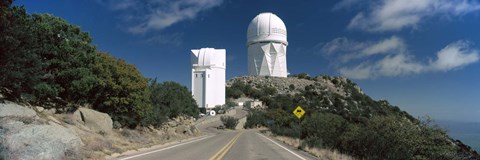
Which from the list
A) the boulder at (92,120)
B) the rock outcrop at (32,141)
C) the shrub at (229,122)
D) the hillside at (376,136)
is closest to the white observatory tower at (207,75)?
the hillside at (376,136)

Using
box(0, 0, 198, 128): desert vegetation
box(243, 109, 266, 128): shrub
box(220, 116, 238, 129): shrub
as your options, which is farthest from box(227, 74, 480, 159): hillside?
box(0, 0, 198, 128): desert vegetation

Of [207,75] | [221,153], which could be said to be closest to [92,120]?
[221,153]

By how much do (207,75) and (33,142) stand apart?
81.9m

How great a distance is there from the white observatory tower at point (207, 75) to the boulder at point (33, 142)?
80266mm

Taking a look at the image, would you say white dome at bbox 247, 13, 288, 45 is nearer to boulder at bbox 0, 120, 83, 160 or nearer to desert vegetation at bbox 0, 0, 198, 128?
desert vegetation at bbox 0, 0, 198, 128

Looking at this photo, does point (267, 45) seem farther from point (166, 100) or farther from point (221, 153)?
point (221, 153)

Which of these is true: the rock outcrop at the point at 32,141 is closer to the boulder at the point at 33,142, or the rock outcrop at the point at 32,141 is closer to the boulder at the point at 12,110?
the boulder at the point at 33,142

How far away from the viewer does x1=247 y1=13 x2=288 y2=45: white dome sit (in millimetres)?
125625

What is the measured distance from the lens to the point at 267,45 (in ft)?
419

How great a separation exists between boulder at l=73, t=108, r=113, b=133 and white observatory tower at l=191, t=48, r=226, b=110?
6872 cm

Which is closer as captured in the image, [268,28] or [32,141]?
[32,141]

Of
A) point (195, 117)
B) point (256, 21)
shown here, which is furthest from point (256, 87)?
point (195, 117)

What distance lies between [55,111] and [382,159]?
1809cm

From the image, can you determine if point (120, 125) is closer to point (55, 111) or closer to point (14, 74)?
point (55, 111)
